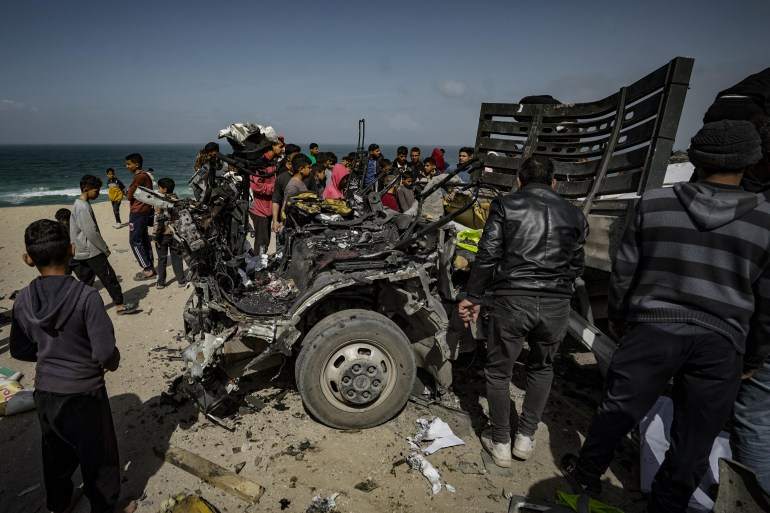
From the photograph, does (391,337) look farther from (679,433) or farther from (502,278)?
(679,433)

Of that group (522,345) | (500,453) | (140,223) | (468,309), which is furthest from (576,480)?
(140,223)

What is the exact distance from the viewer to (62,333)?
2.22m

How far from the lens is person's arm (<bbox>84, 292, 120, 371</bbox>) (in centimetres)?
223

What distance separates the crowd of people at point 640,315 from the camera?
→ 219 cm

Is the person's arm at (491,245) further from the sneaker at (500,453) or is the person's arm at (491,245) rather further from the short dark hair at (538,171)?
the sneaker at (500,453)

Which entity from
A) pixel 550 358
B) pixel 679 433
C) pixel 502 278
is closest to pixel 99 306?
pixel 502 278

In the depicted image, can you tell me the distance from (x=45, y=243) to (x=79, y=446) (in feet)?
3.97

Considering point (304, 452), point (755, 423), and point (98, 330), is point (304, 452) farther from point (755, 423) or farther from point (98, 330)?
point (755, 423)

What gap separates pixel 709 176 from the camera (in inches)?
89.7

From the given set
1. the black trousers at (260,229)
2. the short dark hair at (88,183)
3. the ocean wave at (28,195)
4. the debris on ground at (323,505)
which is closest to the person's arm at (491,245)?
the debris on ground at (323,505)

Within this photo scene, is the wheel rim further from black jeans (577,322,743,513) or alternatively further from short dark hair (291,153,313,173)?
short dark hair (291,153,313,173)

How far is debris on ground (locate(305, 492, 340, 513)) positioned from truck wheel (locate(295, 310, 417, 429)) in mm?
655

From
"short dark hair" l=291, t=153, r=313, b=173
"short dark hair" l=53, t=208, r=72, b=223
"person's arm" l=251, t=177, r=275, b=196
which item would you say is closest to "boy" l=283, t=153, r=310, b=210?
"short dark hair" l=291, t=153, r=313, b=173

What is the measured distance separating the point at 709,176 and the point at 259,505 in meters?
3.55
